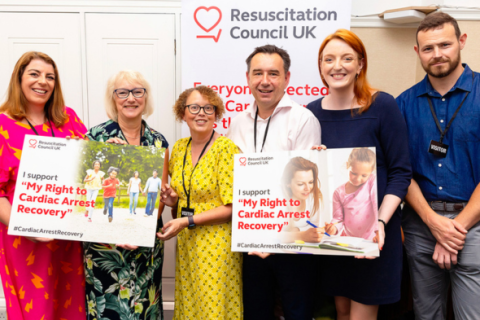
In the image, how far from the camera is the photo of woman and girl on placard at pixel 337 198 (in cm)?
163

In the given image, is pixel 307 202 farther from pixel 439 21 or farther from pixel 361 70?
pixel 439 21

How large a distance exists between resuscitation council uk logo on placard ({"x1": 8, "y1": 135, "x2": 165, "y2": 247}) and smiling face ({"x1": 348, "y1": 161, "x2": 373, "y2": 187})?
0.97m

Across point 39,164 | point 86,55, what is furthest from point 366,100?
point 86,55

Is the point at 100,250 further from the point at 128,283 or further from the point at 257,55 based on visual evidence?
the point at 257,55

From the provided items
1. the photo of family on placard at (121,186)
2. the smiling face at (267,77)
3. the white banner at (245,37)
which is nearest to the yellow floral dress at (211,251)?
the photo of family on placard at (121,186)

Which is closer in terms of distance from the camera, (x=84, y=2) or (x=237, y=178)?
(x=237, y=178)

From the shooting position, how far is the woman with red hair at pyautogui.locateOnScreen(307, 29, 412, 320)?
1742mm

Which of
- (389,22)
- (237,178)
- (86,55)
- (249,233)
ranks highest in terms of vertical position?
(389,22)

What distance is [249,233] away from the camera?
1.72 m

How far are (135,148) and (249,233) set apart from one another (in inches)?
29.0

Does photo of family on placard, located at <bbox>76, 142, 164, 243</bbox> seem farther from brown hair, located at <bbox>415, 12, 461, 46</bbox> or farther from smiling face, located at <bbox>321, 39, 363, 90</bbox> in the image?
brown hair, located at <bbox>415, 12, 461, 46</bbox>

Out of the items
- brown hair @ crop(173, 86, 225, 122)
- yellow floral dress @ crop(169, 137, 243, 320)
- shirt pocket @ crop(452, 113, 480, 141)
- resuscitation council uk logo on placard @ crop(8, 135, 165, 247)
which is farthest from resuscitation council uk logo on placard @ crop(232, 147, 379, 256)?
shirt pocket @ crop(452, 113, 480, 141)

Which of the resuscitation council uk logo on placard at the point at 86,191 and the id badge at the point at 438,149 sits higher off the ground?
the id badge at the point at 438,149

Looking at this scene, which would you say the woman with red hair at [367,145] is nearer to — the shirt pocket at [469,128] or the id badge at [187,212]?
the shirt pocket at [469,128]
